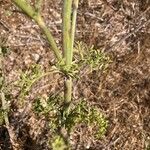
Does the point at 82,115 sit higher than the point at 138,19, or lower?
lower

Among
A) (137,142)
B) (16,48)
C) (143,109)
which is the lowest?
(137,142)

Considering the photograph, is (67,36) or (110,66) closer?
Result: (67,36)

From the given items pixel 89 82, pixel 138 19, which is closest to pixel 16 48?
pixel 89 82

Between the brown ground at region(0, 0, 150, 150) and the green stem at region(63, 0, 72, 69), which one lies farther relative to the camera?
the brown ground at region(0, 0, 150, 150)

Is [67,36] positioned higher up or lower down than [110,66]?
higher up

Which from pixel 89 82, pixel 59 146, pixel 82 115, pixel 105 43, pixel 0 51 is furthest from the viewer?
pixel 105 43

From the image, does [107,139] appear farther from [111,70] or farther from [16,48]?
[16,48]

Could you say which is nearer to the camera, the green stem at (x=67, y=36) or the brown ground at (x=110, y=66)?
the green stem at (x=67, y=36)

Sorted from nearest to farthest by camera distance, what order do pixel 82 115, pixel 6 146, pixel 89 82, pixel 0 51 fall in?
pixel 82 115 < pixel 0 51 < pixel 6 146 < pixel 89 82
